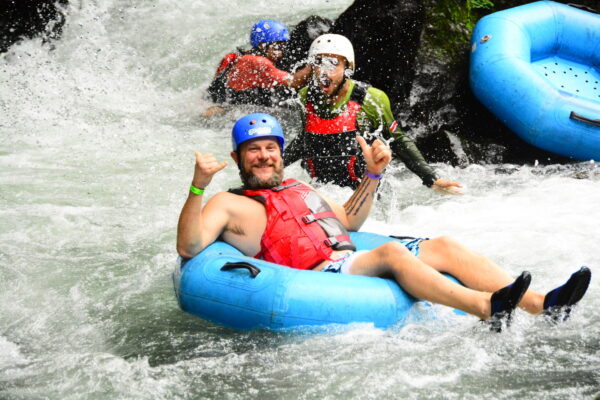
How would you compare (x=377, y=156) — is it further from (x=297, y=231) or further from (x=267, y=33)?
(x=267, y=33)

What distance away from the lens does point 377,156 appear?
4195mm

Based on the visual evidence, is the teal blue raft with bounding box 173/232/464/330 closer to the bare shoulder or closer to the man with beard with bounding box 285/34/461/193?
the bare shoulder

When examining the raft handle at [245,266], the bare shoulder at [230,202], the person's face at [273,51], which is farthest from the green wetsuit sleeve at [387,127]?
the person's face at [273,51]

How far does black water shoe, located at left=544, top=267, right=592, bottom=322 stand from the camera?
3.27 meters

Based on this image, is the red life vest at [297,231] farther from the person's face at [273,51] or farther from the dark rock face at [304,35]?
the dark rock face at [304,35]

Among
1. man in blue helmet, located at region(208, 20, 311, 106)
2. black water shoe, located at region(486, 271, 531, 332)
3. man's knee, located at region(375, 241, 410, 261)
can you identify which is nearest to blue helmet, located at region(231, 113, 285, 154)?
man's knee, located at region(375, 241, 410, 261)

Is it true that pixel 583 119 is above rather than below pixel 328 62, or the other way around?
below

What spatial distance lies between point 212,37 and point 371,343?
8.07 meters

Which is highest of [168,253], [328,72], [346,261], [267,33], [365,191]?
[328,72]

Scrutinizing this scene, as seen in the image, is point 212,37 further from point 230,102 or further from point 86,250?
point 86,250

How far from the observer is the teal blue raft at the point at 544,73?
689 cm

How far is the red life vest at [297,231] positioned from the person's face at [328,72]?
4.53 feet

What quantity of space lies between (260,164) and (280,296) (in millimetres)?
1019

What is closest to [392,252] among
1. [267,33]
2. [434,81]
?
[434,81]
